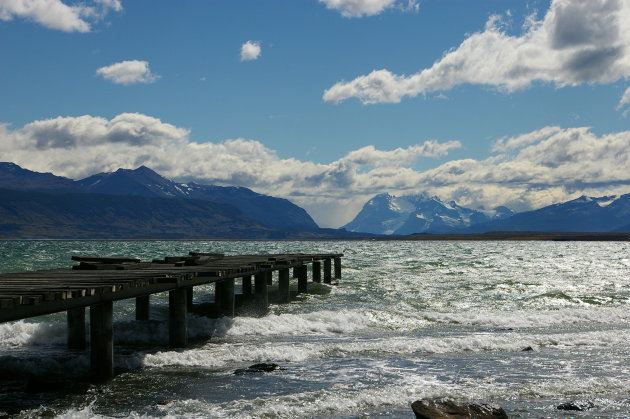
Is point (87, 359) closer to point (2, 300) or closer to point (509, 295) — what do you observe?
point (2, 300)

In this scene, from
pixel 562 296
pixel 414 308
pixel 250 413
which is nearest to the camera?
pixel 250 413

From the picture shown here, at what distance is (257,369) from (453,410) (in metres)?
6.94

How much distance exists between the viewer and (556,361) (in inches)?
724

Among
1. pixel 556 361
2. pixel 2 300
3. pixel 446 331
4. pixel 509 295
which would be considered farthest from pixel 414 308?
pixel 2 300

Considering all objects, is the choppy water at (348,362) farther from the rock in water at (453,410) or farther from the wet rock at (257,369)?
the rock in water at (453,410)

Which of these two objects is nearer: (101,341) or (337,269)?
(101,341)

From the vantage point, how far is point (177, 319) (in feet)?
68.5

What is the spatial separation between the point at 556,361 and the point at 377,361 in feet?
17.3

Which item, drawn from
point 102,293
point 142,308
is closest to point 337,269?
point 142,308

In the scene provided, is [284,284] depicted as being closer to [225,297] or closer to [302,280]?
[302,280]

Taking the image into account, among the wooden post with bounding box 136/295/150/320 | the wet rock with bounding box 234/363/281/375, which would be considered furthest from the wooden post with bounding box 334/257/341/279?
the wet rock with bounding box 234/363/281/375

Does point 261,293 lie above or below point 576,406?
above

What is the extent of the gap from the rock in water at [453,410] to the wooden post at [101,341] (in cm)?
847

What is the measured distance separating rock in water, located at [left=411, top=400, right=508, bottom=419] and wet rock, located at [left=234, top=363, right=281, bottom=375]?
6082mm
